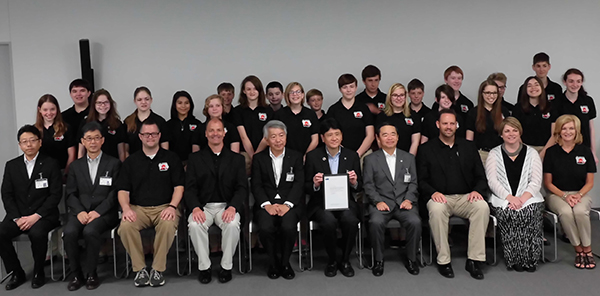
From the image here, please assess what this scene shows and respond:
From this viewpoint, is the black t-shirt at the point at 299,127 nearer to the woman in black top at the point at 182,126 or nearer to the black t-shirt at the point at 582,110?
the woman in black top at the point at 182,126

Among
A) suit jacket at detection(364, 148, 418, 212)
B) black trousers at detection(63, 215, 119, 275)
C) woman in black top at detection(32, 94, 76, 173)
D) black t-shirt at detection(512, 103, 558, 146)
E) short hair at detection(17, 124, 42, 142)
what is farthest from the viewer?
black t-shirt at detection(512, 103, 558, 146)

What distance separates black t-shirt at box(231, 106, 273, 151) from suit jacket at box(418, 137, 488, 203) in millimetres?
1584

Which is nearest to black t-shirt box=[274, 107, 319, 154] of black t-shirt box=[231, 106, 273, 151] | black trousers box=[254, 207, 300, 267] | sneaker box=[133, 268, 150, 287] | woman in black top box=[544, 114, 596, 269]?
black t-shirt box=[231, 106, 273, 151]

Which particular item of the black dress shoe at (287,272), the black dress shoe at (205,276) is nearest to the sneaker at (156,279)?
the black dress shoe at (205,276)

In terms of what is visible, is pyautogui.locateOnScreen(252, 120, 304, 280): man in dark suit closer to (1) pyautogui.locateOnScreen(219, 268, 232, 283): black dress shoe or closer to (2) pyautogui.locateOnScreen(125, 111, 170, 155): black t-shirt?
(1) pyautogui.locateOnScreen(219, 268, 232, 283): black dress shoe

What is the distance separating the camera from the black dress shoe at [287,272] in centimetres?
417

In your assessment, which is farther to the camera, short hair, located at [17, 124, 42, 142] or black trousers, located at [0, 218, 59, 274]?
short hair, located at [17, 124, 42, 142]

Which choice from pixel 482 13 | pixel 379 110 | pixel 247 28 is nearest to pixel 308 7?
pixel 247 28

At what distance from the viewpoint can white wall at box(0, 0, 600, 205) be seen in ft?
19.1

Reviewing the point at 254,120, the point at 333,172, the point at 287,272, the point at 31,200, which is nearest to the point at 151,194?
the point at 31,200

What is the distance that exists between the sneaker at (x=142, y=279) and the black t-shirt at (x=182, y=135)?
4.21ft

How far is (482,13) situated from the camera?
607 cm

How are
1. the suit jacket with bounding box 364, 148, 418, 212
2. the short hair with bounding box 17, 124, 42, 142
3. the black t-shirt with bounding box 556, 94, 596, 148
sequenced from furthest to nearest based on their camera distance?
the black t-shirt with bounding box 556, 94, 596, 148 → the suit jacket with bounding box 364, 148, 418, 212 → the short hair with bounding box 17, 124, 42, 142

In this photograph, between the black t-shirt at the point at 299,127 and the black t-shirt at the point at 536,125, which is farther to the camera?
the black t-shirt at the point at 536,125
